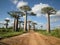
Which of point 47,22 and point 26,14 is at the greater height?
point 26,14

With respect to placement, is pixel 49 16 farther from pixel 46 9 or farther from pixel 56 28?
pixel 56 28

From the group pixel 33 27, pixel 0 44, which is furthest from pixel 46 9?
pixel 33 27

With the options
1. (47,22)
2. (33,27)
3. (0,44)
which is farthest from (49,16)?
(33,27)

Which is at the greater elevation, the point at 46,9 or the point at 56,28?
the point at 46,9

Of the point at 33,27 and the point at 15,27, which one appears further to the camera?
the point at 33,27

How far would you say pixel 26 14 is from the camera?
56.6ft

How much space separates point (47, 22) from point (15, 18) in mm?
4846

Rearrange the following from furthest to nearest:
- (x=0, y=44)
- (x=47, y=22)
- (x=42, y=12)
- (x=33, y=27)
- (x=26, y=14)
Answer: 1. (x=33, y=27)
2. (x=26, y=14)
3. (x=47, y=22)
4. (x=42, y=12)
5. (x=0, y=44)

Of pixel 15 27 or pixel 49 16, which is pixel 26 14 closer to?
pixel 15 27

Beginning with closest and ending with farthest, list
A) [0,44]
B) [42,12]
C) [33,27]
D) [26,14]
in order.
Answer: [0,44], [42,12], [26,14], [33,27]

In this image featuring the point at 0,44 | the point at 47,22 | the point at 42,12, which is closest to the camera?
the point at 0,44

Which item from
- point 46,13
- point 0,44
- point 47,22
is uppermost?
point 46,13

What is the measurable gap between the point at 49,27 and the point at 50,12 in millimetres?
1662

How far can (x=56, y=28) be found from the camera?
11047 millimetres
